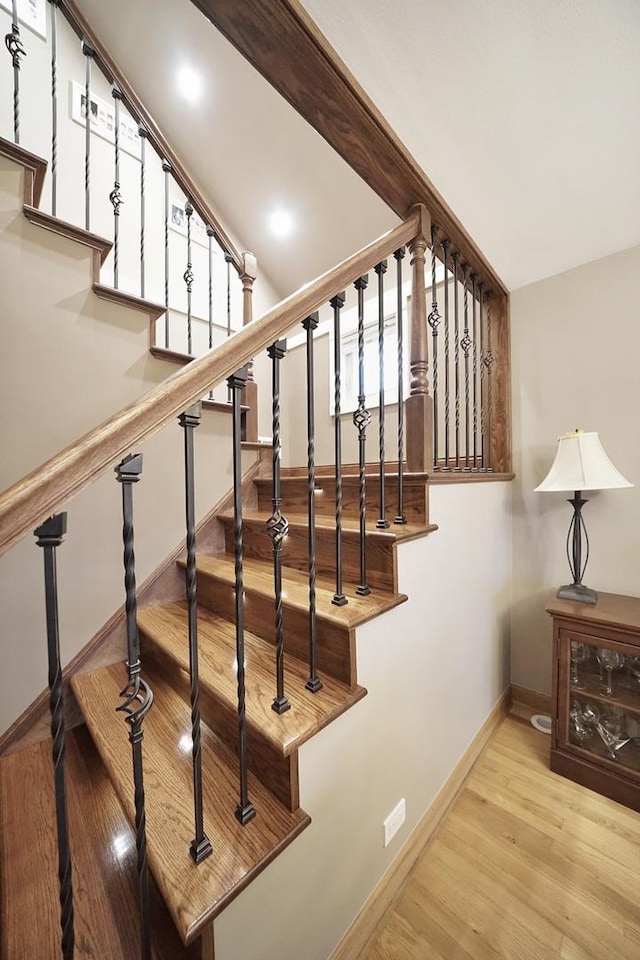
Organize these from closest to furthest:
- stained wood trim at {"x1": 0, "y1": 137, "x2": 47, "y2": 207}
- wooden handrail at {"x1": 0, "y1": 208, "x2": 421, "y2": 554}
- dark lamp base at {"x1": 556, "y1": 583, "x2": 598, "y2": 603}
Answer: wooden handrail at {"x1": 0, "y1": 208, "x2": 421, "y2": 554}
stained wood trim at {"x1": 0, "y1": 137, "x2": 47, "y2": 207}
dark lamp base at {"x1": 556, "y1": 583, "x2": 598, "y2": 603}

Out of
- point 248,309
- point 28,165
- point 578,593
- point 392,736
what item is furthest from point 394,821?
point 28,165

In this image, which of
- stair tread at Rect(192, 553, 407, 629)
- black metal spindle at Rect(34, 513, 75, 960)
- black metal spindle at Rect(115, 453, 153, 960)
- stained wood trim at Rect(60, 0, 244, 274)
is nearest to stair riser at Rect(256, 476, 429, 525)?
stair tread at Rect(192, 553, 407, 629)

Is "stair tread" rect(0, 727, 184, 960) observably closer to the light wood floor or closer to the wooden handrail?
the light wood floor

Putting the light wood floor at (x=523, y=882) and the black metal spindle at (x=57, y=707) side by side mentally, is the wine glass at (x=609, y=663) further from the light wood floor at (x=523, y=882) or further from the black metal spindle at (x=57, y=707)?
the black metal spindle at (x=57, y=707)

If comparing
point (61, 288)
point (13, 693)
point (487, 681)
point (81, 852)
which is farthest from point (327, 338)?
point (81, 852)

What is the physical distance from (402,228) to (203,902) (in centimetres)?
187

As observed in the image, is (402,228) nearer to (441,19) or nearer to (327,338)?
(441,19)

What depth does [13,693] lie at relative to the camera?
1.34 meters

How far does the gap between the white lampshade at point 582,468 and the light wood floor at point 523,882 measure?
124 cm

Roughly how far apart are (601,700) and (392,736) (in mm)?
994

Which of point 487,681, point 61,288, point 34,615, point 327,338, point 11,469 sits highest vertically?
point 327,338

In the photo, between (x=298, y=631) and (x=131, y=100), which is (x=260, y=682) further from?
(x=131, y=100)

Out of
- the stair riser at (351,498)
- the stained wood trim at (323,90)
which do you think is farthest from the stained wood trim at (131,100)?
the stair riser at (351,498)

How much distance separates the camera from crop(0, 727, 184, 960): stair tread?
0.78 m
